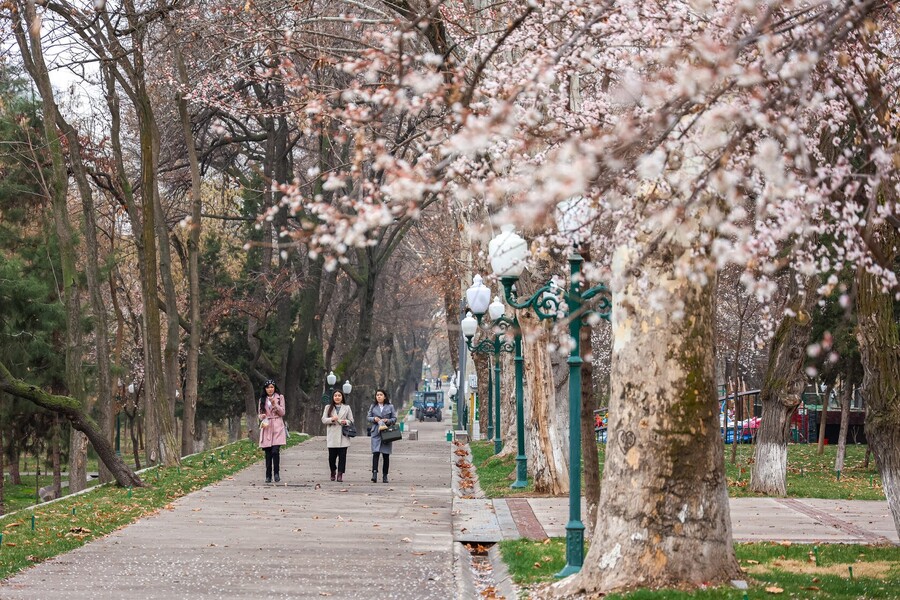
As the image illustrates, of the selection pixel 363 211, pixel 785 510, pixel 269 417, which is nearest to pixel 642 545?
pixel 363 211

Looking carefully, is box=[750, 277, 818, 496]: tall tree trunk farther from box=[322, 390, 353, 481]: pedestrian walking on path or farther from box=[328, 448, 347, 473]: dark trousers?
box=[328, 448, 347, 473]: dark trousers

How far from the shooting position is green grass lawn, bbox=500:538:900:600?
898 cm

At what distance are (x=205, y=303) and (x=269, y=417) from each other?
24270 mm

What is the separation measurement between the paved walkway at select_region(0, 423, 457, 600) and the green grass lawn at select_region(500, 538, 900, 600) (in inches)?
29.9

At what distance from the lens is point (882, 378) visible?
10.9 m

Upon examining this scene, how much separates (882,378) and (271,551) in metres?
6.09

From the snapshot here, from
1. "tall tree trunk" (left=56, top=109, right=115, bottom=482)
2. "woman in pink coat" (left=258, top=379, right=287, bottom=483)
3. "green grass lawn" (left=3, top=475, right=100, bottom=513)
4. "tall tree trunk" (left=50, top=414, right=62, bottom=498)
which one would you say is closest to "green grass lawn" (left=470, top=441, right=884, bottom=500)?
"woman in pink coat" (left=258, top=379, right=287, bottom=483)

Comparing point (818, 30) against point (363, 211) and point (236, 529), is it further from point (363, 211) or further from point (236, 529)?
point (236, 529)

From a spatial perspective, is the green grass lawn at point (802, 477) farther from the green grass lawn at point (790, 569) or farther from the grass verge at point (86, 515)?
the green grass lawn at point (790, 569)

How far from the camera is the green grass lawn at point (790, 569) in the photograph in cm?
898

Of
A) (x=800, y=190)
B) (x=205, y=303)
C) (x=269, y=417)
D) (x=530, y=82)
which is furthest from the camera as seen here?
(x=205, y=303)

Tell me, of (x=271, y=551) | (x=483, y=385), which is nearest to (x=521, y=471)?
(x=271, y=551)

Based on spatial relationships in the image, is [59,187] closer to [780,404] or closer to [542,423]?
[542,423]

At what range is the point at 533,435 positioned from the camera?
19.3 meters
